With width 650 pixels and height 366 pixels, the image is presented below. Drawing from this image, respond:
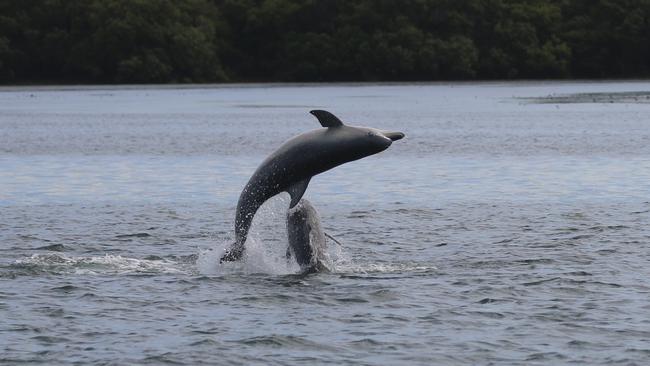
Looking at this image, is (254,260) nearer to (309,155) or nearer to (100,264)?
(100,264)

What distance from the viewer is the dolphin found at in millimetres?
21750

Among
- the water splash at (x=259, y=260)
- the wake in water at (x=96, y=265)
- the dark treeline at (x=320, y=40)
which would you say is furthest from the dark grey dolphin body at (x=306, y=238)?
the dark treeline at (x=320, y=40)

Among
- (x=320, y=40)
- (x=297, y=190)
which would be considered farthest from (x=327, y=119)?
(x=320, y=40)

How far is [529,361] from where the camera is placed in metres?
18.8

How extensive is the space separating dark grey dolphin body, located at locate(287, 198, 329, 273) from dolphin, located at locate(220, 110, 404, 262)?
1449 millimetres

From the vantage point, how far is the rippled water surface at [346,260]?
65.4 feet

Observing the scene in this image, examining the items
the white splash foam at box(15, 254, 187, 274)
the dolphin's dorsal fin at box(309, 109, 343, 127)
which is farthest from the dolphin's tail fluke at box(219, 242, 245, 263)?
the dolphin's dorsal fin at box(309, 109, 343, 127)

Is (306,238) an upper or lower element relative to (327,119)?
lower

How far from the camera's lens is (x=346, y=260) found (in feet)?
87.8

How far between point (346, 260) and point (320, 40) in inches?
6050

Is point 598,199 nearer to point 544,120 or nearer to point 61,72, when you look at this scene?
point 544,120

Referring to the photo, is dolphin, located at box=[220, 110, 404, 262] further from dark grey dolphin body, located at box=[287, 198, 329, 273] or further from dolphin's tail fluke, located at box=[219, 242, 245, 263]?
dark grey dolphin body, located at box=[287, 198, 329, 273]

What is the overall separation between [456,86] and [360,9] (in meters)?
17.5

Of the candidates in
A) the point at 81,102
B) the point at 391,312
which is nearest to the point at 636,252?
the point at 391,312
